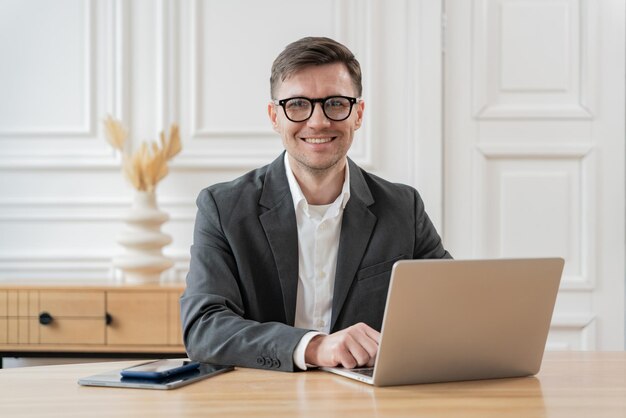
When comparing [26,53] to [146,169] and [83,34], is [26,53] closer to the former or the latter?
[83,34]

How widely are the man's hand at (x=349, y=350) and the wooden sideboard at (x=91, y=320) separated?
1433 mm

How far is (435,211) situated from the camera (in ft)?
11.1

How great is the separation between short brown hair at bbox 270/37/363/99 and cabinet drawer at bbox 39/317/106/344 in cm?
127

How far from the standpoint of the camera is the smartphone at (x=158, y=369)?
58.1 inches

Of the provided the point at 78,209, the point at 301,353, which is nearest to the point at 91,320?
the point at 78,209

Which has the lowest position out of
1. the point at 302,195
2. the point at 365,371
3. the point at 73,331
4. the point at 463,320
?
the point at 73,331

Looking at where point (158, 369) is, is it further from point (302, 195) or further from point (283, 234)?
point (302, 195)

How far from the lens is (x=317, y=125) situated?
83.7 inches

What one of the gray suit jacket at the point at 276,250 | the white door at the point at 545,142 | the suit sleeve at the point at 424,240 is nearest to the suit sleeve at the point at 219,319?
the gray suit jacket at the point at 276,250

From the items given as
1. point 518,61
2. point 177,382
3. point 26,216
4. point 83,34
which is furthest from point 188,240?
point 177,382

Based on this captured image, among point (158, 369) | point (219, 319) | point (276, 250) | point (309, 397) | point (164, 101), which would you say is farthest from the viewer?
point (164, 101)

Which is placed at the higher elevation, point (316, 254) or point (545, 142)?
point (545, 142)

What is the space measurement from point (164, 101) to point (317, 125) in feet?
4.74

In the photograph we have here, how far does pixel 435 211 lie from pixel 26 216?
1672 millimetres
